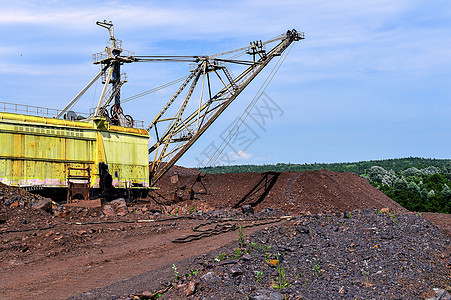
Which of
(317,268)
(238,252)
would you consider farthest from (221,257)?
(317,268)

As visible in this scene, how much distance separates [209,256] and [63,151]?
52.8 feet

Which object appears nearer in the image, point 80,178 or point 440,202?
point 80,178

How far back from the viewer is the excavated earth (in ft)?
29.6

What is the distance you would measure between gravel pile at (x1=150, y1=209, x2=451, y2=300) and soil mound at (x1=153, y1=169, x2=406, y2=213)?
995 centimetres

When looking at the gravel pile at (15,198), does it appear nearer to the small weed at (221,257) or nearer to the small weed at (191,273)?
the small weed at (221,257)

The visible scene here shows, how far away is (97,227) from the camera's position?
15.9 metres

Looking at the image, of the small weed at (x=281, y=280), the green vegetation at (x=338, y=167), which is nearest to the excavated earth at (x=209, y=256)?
the small weed at (x=281, y=280)

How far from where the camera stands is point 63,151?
24.2 meters

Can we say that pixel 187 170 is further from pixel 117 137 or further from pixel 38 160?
pixel 38 160

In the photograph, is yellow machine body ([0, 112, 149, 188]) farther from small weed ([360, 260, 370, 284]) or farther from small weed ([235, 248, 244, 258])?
small weed ([360, 260, 370, 284])

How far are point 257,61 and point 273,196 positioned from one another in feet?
29.1

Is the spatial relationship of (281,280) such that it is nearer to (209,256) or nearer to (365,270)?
(209,256)

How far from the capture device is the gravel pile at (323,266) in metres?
8.88

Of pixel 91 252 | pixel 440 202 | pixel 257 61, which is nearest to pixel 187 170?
pixel 257 61
